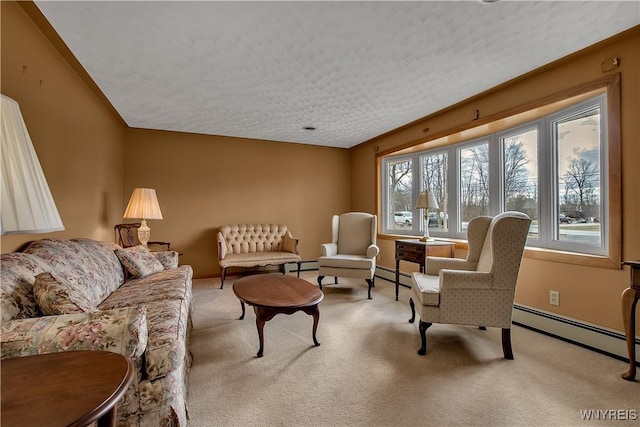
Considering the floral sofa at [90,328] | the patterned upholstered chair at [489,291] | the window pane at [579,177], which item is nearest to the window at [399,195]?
the window pane at [579,177]

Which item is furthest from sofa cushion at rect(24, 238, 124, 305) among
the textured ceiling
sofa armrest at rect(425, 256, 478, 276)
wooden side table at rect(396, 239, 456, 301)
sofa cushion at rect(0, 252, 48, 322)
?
wooden side table at rect(396, 239, 456, 301)

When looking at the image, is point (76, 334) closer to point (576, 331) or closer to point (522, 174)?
point (576, 331)

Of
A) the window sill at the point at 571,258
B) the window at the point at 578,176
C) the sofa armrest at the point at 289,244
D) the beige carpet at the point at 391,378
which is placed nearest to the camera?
the beige carpet at the point at 391,378

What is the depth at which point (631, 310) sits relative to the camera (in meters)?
1.93

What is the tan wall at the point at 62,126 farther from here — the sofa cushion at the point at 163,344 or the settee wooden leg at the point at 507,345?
the settee wooden leg at the point at 507,345

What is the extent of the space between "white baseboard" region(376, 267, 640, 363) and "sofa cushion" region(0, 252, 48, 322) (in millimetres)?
3650

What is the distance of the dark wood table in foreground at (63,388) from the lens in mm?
688

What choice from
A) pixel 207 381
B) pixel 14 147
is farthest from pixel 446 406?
pixel 14 147

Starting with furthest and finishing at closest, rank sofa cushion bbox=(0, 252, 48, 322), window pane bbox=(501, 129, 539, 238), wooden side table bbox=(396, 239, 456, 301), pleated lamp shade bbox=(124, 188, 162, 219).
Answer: pleated lamp shade bbox=(124, 188, 162, 219) → wooden side table bbox=(396, 239, 456, 301) → window pane bbox=(501, 129, 539, 238) → sofa cushion bbox=(0, 252, 48, 322)

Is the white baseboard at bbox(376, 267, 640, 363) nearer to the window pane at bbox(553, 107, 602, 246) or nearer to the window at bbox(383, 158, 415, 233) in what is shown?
the window pane at bbox(553, 107, 602, 246)

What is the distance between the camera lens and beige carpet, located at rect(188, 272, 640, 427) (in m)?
1.61

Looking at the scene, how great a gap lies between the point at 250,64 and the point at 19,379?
99.4 inches

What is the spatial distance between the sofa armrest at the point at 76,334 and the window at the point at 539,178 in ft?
11.0

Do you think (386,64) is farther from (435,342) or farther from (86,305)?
(86,305)
